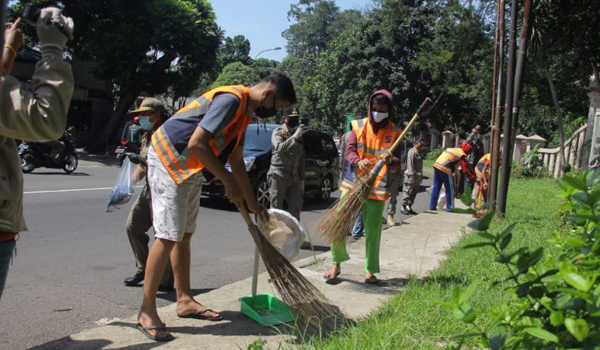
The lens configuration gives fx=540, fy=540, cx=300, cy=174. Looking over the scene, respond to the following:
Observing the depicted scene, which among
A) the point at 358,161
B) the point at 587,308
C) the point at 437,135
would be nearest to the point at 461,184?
the point at 358,161

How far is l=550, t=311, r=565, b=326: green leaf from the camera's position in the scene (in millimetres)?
1443

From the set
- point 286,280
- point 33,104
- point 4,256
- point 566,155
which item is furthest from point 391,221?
point 566,155

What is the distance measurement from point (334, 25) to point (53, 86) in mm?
75015

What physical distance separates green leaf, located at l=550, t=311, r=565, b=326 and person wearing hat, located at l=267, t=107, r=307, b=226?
5543 millimetres

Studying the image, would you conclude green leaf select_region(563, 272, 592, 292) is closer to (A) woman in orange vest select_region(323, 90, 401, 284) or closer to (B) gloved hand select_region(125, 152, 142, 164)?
(A) woman in orange vest select_region(323, 90, 401, 284)

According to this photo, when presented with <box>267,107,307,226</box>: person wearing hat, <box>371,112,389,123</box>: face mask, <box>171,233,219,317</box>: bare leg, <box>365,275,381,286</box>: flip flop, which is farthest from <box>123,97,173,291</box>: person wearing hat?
<box>267,107,307,226</box>: person wearing hat

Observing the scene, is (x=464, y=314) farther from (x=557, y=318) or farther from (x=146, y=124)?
(x=146, y=124)

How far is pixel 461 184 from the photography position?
11.6 m

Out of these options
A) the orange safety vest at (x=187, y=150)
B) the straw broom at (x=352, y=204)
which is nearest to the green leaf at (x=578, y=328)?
the orange safety vest at (x=187, y=150)

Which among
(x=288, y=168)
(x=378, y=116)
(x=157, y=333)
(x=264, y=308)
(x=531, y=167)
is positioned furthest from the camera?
(x=531, y=167)

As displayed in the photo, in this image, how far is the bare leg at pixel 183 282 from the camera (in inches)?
148

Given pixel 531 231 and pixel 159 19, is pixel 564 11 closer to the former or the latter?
pixel 531 231

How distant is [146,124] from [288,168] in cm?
255

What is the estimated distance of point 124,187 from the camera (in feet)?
15.7
